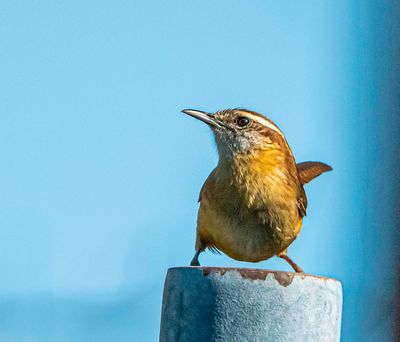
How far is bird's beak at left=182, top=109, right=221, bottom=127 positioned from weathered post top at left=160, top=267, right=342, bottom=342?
1957mm

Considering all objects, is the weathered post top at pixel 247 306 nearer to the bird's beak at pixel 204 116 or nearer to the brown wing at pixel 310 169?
the bird's beak at pixel 204 116

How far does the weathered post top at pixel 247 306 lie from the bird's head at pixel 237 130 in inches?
73.5

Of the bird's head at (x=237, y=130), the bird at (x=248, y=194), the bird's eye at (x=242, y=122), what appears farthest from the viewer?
the bird's eye at (x=242, y=122)

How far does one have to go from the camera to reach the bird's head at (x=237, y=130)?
558 centimetres

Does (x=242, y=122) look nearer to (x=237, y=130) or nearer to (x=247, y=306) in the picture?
(x=237, y=130)

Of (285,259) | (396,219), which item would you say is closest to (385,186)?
(396,219)

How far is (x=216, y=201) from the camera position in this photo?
17.1 feet

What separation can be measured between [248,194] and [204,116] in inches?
23.8

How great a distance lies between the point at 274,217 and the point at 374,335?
2.63 ft

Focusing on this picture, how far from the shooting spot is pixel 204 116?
5621 millimetres

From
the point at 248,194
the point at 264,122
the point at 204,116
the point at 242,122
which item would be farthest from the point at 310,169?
the point at 248,194

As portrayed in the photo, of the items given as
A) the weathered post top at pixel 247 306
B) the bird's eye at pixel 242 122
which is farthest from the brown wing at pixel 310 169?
the weathered post top at pixel 247 306

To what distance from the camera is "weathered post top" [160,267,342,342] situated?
3619mm

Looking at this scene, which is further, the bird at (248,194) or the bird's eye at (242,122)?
the bird's eye at (242,122)
